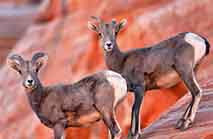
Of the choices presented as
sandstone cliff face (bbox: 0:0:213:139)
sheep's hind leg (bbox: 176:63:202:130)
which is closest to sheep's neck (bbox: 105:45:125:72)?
sheep's hind leg (bbox: 176:63:202:130)

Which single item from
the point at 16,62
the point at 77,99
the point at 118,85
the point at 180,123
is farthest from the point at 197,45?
the point at 16,62

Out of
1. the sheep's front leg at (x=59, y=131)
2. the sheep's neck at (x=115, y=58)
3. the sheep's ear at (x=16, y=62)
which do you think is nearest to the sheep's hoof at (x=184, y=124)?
the sheep's neck at (x=115, y=58)

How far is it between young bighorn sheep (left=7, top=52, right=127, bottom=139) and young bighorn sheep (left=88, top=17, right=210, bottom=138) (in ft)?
0.79

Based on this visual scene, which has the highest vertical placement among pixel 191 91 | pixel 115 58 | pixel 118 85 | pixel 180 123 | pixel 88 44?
pixel 115 58

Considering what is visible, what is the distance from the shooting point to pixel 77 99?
508cm

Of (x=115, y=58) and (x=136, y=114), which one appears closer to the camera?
(x=136, y=114)

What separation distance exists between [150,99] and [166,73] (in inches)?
71.6

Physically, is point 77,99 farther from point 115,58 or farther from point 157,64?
point 157,64

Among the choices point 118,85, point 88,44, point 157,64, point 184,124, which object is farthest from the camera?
point 88,44

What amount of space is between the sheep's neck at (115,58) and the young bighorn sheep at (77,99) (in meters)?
0.28

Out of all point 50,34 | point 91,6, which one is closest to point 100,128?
point 91,6

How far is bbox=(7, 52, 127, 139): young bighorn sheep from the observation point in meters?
5.04

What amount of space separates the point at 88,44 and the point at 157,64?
4536 mm

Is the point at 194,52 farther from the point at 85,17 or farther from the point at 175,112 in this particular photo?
the point at 85,17
